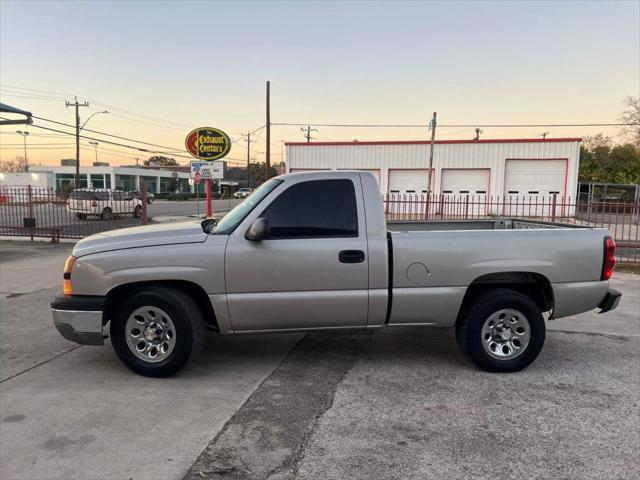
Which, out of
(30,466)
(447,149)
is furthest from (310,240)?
(447,149)

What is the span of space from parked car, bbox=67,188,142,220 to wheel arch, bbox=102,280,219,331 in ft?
69.8

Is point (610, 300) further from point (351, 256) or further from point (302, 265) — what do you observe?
point (302, 265)

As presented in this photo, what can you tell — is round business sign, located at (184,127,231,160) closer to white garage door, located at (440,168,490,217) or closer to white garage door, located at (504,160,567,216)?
white garage door, located at (440,168,490,217)

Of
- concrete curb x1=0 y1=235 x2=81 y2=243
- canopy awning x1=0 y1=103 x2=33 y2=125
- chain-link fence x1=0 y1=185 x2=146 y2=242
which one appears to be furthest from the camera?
chain-link fence x1=0 y1=185 x2=146 y2=242

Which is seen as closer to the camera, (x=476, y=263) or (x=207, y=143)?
(x=476, y=263)

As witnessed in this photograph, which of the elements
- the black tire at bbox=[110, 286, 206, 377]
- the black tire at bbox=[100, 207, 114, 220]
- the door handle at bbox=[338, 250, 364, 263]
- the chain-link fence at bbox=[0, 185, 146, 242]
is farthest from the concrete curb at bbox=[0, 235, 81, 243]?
the door handle at bbox=[338, 250, 364, 263]

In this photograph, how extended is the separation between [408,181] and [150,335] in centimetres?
2804

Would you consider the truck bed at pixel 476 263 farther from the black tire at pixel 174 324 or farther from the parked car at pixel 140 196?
the parked car at pixel 140 196

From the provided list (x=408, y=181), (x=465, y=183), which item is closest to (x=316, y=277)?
(x=465, y=183)

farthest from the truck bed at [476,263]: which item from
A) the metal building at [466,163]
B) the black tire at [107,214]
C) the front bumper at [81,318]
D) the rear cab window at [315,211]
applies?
the metal building at [466,163]

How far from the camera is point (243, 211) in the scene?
463 cm

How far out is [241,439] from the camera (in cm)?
341

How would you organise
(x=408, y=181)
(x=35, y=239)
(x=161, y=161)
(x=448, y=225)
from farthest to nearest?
(x=161, y=161) → (x=408, y=181) → (x=35, y=239) → (x=448, y=225)

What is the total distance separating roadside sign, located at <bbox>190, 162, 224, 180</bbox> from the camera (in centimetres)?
1418
